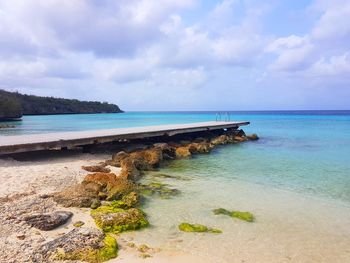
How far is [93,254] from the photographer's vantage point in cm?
524

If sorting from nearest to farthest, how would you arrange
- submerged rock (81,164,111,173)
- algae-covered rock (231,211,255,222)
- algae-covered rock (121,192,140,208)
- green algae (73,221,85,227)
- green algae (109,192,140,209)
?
1. green algae (73,221,85,227)
2. algae-covered rock (231,211,255,222)
3. green algae (109,192,140,209)
4. algae-covered rock (121,192,140,208)
5. submerged rock (81,164,111,173)

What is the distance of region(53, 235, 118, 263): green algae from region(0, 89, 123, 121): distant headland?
64.1 meters

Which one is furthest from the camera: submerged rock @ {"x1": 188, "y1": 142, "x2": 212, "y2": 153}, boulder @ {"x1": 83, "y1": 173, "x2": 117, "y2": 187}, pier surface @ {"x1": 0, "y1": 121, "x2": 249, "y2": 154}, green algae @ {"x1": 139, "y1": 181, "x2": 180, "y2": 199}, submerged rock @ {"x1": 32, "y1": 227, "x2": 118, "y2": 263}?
submerged rock @ {"x1": 188, "y1": 142, "x2": 212, "y2": 153}

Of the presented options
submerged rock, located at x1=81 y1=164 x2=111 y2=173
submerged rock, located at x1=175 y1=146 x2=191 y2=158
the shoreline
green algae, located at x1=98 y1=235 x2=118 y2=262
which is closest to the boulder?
the shoreline

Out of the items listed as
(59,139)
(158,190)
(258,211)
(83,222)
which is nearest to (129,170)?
(158,190)

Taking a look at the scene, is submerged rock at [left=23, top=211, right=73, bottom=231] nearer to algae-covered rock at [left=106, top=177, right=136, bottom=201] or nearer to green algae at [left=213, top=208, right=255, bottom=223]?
algae-covered rock at [left=106, top=177, right=136, bottom=201]

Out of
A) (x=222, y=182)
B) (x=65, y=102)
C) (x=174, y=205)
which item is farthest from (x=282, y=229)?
(x=65, y=102)

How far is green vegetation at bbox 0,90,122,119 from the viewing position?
6300 cm

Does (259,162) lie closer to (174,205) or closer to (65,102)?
(174,205)

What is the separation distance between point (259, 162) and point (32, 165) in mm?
9811

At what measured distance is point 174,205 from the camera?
329 inches

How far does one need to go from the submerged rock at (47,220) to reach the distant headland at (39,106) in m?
62.5

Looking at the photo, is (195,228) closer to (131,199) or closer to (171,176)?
(131,199)

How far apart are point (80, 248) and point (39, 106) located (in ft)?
353
